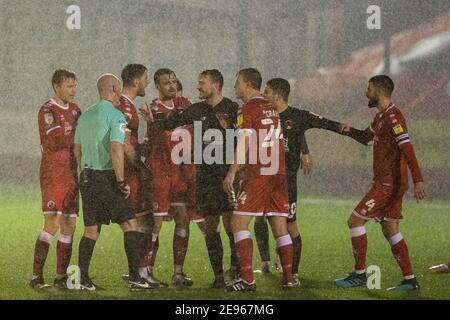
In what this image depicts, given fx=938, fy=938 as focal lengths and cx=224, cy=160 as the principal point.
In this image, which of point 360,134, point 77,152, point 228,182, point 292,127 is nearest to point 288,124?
point 292,127

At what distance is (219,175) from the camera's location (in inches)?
284

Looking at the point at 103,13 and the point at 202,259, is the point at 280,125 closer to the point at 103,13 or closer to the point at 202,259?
the point at 202,259

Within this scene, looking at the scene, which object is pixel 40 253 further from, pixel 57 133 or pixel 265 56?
pixel 265 56

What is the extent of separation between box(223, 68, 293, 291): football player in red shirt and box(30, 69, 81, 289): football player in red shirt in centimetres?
131

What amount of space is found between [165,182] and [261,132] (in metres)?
1.05

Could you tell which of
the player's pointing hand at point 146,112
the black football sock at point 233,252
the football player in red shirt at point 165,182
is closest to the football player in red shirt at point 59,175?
the player's pointing hand at point 146,112

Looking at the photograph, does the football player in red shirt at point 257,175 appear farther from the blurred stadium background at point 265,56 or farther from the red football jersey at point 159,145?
the blurred stadium background at point 265,56

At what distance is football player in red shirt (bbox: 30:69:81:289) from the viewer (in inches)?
285

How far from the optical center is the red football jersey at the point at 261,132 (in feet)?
22.3

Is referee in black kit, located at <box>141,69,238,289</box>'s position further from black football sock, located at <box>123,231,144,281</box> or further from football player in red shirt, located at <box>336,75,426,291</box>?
football player in red shirt, located at <box>336,75,426,291</box>

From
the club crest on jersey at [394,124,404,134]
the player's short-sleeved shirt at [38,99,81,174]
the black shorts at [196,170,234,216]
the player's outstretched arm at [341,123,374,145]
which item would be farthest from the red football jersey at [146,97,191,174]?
the club crest on jersey at [394,124,404,134]

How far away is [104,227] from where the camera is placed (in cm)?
1188
